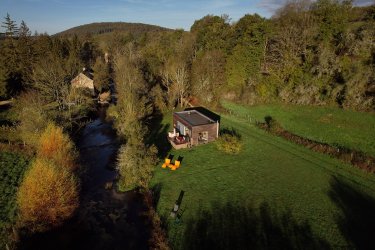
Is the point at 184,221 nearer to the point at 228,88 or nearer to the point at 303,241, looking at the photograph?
the point at 303,241

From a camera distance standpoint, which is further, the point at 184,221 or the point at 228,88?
the point at 228,88

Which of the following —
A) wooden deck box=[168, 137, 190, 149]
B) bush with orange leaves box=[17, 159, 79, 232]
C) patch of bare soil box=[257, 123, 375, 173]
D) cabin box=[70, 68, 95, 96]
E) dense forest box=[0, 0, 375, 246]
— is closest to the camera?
bush with orange leaves box=[17, 159, 79, 232]

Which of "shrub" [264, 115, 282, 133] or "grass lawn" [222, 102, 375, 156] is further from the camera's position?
"shrub" [264, 115, 282, 133]

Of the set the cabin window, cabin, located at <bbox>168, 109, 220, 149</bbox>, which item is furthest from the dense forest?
the cabin window

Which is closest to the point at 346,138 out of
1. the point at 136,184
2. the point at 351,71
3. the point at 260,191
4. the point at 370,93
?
the point at 370,93

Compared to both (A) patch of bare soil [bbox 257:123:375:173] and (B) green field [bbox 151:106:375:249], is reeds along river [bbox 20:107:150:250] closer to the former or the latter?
(B) green field [bbox 151:106:375:249]

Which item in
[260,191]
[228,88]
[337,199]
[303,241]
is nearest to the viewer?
[303,241]
